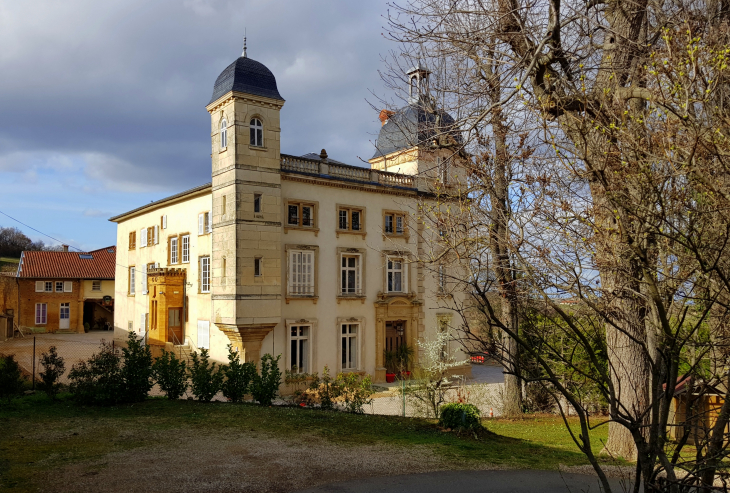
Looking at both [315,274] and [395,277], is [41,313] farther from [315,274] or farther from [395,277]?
[395,277]

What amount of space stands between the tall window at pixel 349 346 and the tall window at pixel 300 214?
459 cm

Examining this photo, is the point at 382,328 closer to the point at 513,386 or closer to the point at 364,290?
the point at 364,290

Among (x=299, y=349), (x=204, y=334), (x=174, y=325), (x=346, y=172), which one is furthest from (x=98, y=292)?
(x=346, y=172)

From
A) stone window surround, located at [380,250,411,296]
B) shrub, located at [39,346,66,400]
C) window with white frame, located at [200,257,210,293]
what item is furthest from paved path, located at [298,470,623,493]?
window with white frame, located at [200,257,210,293]

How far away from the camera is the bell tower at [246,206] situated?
21.2 metres

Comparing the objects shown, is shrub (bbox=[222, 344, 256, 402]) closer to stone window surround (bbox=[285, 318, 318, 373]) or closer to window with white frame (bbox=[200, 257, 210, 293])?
stone window surround (bbox=[285, 318, 318, 373])

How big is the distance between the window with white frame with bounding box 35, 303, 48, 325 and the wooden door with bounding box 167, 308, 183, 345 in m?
22.9

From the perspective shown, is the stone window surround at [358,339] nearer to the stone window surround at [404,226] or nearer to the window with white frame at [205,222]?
the stone window surround at [404,226]

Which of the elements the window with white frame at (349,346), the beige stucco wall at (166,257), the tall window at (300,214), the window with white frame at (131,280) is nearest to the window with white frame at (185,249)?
the beige stucco wall at (166,257)

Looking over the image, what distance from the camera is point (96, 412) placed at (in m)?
11.7

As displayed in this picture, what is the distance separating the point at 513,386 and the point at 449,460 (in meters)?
7.62

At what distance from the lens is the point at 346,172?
25.2 metres

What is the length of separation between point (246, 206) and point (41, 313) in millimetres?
31631

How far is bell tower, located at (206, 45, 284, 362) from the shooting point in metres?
21.2
